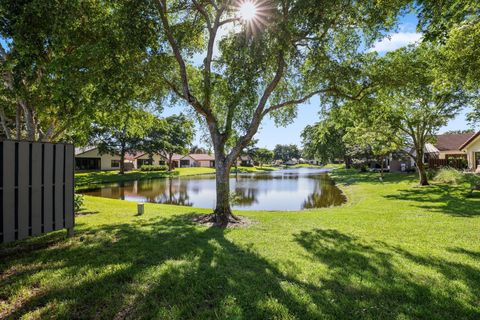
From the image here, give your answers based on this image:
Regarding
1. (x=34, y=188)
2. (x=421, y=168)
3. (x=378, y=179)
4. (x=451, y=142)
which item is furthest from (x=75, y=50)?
(x=451, y=142)

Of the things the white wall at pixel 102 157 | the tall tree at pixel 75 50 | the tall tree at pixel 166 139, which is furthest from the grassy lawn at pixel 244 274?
the white wall at pixel 102 157

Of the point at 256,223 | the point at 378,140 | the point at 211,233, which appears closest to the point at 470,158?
the point at 378,140

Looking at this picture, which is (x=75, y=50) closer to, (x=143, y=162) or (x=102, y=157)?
(x=102, y=157)

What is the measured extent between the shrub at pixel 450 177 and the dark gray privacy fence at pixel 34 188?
23437 mm

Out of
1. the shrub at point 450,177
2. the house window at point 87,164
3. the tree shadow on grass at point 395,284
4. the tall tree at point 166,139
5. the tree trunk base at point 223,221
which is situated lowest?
the tree trunk base at point 223,221

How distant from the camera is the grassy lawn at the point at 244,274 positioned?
10.7 ft

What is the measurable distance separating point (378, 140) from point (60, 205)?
21569 mm

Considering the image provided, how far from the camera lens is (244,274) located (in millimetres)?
4332

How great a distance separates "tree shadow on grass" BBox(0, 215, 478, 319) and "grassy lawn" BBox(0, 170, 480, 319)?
0.06 feet

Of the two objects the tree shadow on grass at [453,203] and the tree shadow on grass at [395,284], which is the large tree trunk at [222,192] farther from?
the tree shadow on grass at [453,203]

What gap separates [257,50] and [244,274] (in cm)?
678

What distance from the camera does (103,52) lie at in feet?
21.7

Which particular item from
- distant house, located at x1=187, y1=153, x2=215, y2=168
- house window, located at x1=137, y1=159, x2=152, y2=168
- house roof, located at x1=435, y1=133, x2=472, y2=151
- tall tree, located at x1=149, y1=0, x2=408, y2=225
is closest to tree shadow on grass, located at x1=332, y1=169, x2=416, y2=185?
house roof, located at x1=435, y1=133, x2=472, y2=151

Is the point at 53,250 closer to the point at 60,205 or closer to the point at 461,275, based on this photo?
the point at 60,205
